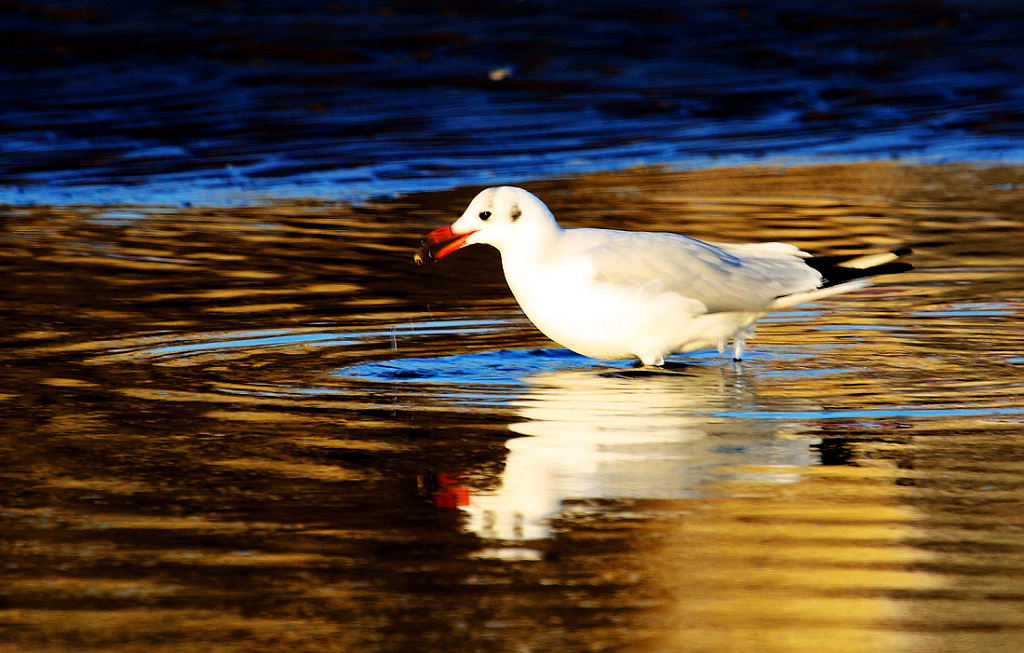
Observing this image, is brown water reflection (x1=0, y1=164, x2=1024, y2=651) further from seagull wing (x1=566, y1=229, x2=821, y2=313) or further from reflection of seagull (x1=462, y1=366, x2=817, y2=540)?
seagull wing (x1=566, y1=229, x2=821, y2=313)

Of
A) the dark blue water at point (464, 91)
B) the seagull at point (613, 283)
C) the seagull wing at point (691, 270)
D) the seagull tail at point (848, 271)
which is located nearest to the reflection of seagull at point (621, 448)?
the seagull at point (613, 283)

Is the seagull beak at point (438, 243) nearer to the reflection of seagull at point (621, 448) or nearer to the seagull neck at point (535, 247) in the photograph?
the seagull neck at point (535, 247)

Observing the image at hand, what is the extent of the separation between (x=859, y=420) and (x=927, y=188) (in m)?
8.01

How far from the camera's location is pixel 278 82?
18094 mm

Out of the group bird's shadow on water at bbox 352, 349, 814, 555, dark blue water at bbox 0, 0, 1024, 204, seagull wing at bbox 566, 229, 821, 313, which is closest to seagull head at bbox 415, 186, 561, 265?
seagull wing at bbox 566, 229, 821, 313

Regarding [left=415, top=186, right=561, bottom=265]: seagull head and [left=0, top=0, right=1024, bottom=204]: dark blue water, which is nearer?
[left=415, top=186, right=561, bottom=265]: seagull head

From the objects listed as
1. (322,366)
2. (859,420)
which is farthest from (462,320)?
(859,420)

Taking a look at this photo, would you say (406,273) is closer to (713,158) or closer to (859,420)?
(859,420)

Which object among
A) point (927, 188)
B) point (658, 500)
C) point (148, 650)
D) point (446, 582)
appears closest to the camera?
point (148, 650)

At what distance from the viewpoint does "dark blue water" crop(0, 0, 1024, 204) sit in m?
15.6

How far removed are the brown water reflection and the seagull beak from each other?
1.40 ft

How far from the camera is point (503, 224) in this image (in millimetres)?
7836

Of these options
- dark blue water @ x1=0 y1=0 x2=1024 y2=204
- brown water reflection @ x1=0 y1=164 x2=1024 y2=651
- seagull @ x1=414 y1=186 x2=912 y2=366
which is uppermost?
dark blue water @ x1=0 y1=0 x2=1024 y2=204

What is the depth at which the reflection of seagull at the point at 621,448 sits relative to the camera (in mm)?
5418
